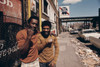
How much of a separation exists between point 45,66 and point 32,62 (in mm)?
566

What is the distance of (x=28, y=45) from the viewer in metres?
1.64

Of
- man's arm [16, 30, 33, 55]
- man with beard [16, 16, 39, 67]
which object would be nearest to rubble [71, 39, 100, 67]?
man with beard [16, 16, 39, 67]

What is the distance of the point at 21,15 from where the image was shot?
12.6 feet

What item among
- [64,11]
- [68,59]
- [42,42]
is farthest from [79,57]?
[64,11]

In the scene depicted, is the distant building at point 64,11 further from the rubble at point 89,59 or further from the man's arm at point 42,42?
the man's arm at point 42,42

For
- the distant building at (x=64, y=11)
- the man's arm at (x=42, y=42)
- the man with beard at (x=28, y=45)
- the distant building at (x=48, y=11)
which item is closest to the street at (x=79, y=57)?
the man's arm at (x=42, y=42)

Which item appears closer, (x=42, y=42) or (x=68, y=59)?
(x=42, y=42)

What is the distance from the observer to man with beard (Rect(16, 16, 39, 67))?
162 cm

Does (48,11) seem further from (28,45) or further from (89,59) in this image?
(28,45)

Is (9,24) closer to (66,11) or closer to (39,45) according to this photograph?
(39,45)

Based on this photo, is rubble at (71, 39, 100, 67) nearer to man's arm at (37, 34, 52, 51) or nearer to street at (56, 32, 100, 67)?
street at (56, 32, 100, 67)

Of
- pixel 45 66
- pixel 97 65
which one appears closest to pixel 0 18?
pixel 45 66

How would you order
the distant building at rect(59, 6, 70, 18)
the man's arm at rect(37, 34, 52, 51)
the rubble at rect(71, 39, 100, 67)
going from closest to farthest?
the man's arm at rect(37, 34, 52, 51) → the rubble at rect(71, 39, 100, 67) → the distant building at rect(59, 6, 70, 18)

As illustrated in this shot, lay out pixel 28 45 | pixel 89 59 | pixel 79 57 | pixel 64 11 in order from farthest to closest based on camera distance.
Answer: pixel 64 11, pixel 79 57, pixel 89 59, pixel 28 45
